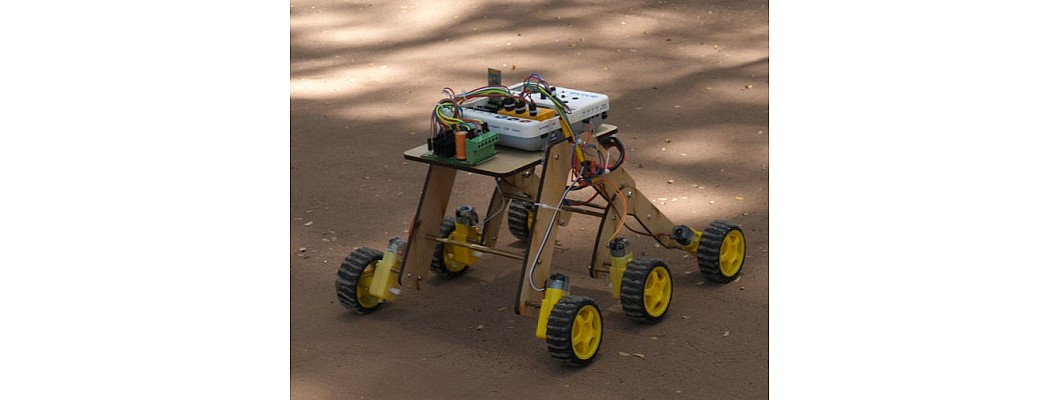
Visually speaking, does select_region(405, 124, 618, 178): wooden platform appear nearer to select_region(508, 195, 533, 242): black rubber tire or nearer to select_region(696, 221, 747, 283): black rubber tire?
select_region(696, 221, 747, 283): black rubber tire

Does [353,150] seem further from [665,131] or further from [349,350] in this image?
[349,350]

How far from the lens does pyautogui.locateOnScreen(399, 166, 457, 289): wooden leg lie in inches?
214

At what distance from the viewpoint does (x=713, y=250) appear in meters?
5.62

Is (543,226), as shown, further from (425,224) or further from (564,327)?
(425,224)

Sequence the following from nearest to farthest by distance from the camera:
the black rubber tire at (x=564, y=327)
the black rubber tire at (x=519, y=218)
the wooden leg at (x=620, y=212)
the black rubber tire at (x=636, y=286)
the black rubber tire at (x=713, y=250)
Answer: the black rubber tire at (x=564, y=327) → the black rubber tire at (x=636, y=286) → the wooden leg at (x=620, y=212) → the black rubber tire at (x=713, y=250) → the black rubber tire at (x=519, y=218)

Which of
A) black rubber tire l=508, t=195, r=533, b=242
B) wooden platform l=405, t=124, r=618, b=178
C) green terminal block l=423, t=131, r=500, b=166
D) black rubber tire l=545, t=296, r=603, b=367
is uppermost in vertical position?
green terminal block l=423, t=131, r=500, b=166

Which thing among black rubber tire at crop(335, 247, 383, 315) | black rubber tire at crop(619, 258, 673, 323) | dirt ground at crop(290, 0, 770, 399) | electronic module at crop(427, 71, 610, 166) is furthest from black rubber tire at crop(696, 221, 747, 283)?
black rubber tire at crop(335, 247, 383, 315)

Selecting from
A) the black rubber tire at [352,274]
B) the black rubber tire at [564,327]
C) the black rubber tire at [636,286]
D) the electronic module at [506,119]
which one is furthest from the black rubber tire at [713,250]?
the black rubber tire at [352,274]

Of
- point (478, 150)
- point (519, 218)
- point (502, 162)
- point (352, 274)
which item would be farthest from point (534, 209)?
point (519, 218)

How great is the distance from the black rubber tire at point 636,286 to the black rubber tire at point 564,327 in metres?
0.26

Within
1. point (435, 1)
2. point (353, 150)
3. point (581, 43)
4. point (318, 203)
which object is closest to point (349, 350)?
point (318, 203)

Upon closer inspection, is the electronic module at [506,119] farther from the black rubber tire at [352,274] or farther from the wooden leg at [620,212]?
the black rubber tire at [352,274]

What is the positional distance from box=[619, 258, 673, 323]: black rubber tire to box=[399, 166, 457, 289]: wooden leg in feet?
2.57

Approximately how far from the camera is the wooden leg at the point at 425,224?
Answer: 5434 mm
